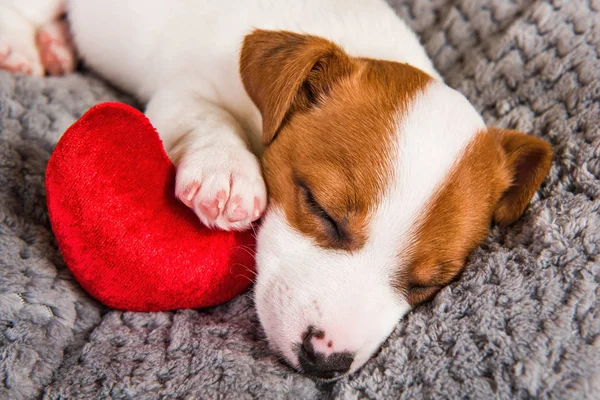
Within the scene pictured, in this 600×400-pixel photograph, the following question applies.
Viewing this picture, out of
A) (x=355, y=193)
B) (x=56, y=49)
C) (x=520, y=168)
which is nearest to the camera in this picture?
(x=355, y=193)

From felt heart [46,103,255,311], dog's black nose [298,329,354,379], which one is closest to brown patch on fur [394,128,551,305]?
dog's black nose [298,329,354,379]

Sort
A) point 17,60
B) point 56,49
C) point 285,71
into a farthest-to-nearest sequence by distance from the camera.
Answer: point 56,49
point 17,60
point 285,71

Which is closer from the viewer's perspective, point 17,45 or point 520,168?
point 520,168

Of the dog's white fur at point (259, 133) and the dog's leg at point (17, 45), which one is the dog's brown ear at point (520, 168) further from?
the dog's leg at point (17, 45)

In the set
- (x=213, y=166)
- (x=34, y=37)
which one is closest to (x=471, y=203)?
(x=213, y=166)

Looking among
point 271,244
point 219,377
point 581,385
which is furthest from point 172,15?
point 581,385

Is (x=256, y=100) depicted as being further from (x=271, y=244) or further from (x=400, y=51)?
(x=400, y=51)

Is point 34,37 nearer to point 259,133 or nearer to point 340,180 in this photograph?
point 259,133
